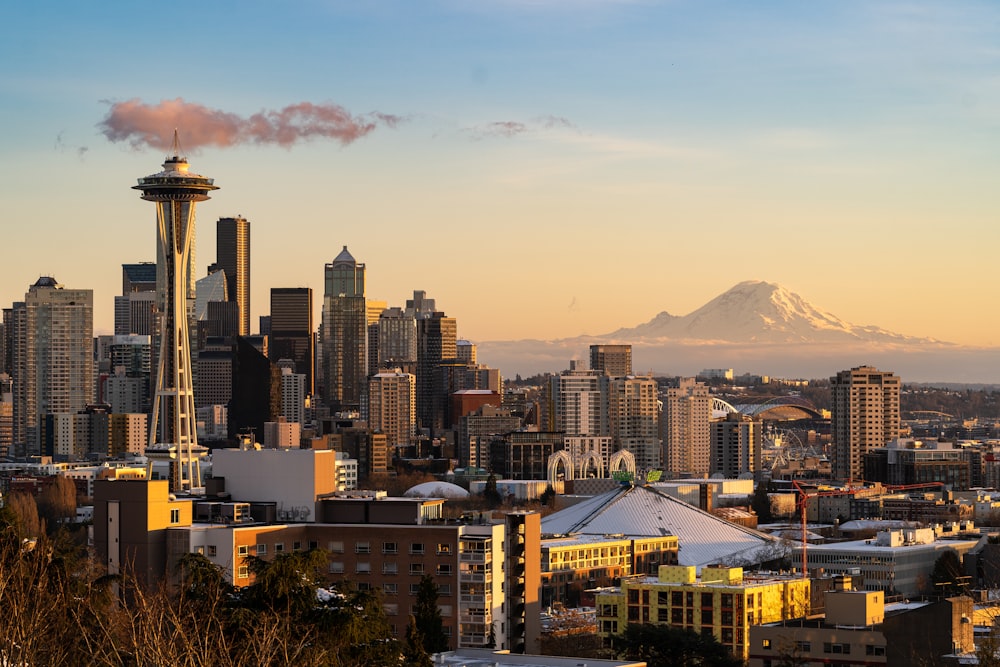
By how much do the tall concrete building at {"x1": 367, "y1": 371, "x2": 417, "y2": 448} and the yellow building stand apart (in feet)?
431

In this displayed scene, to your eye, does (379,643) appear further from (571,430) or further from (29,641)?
(571,430)

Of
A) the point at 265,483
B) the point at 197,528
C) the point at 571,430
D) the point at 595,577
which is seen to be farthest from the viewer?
the point at 571,430

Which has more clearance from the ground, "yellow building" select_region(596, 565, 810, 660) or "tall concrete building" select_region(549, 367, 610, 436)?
"tall concrete building" select_region(549, 367, 610, 436)

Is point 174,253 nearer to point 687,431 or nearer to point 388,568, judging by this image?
point 388,568

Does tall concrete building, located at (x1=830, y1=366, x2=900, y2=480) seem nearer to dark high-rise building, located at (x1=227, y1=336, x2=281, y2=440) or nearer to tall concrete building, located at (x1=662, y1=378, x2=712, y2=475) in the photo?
tall concrete building, located at (x1=662, y1=378, x2=712, y2=475)

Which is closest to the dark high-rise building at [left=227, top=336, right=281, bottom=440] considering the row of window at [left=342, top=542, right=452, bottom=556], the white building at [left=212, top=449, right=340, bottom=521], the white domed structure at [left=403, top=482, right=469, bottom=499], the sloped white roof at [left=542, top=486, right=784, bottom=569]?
the white domed structure at [left=403, top=482, right=469, bottom=499]

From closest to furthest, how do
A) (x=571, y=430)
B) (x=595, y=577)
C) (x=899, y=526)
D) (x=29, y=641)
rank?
(x=29, y=641) < (x=595, y=577) < (x=899, y=526) < (x=571, y=430)

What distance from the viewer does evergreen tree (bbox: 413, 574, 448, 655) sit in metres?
39.9

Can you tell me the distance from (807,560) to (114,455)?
9103 centimetres

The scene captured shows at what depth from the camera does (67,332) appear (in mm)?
186500

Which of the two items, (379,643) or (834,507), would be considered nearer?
(379,643)

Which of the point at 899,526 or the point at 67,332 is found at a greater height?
the point at 67,332

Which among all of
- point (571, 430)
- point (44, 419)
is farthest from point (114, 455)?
point (571, 430)

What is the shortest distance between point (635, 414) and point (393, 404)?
26.3m
